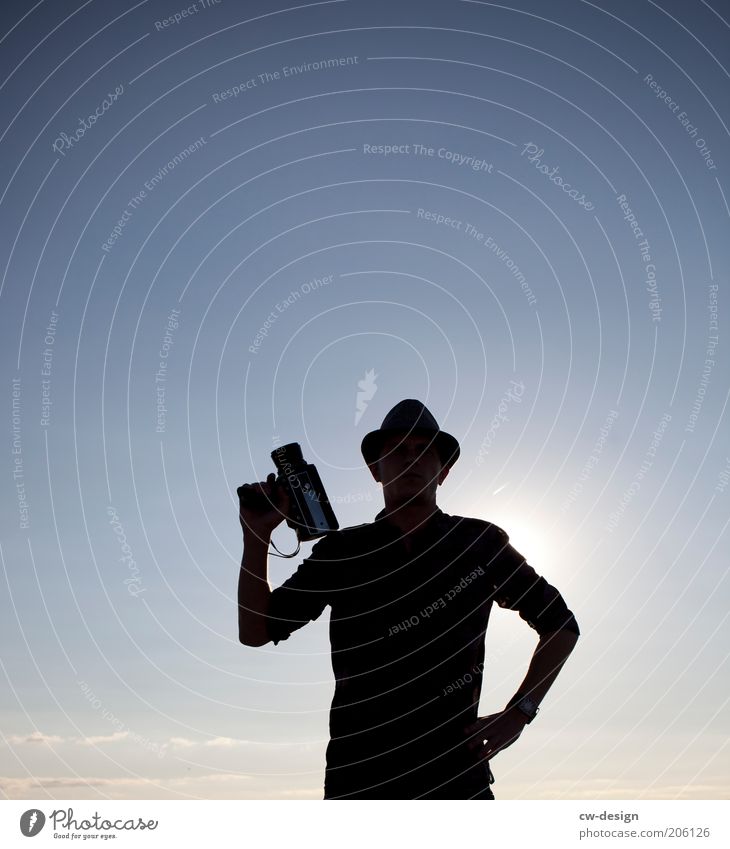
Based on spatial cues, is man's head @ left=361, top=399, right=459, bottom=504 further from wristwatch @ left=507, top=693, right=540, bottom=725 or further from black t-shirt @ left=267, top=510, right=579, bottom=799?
wristwatch @ left=507, top=693, right=540, bottom=725

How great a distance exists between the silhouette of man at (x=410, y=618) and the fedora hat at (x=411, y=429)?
0.01 meters

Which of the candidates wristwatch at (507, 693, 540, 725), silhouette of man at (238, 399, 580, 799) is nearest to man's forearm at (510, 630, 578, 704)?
silhouette of man at (238, 399, 580, 799)

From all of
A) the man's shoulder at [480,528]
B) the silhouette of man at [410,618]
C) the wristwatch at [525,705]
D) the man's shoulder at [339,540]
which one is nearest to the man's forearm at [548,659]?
the silhouette of man at [410,618]

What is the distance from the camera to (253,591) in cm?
773

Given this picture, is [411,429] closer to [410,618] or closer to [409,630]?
[410,618]

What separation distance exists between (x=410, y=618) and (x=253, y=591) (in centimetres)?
137

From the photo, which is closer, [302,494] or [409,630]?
[409,630]

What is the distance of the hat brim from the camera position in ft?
27.7

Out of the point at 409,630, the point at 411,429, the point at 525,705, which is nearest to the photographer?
the point at 525,705

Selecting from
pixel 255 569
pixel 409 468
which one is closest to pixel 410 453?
pixel 409 468

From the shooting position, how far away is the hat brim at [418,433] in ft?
27.7

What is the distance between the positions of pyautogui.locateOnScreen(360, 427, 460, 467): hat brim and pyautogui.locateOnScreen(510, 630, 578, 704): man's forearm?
194cm

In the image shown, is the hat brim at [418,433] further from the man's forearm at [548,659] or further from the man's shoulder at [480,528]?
the man's forearm at [548,659]
